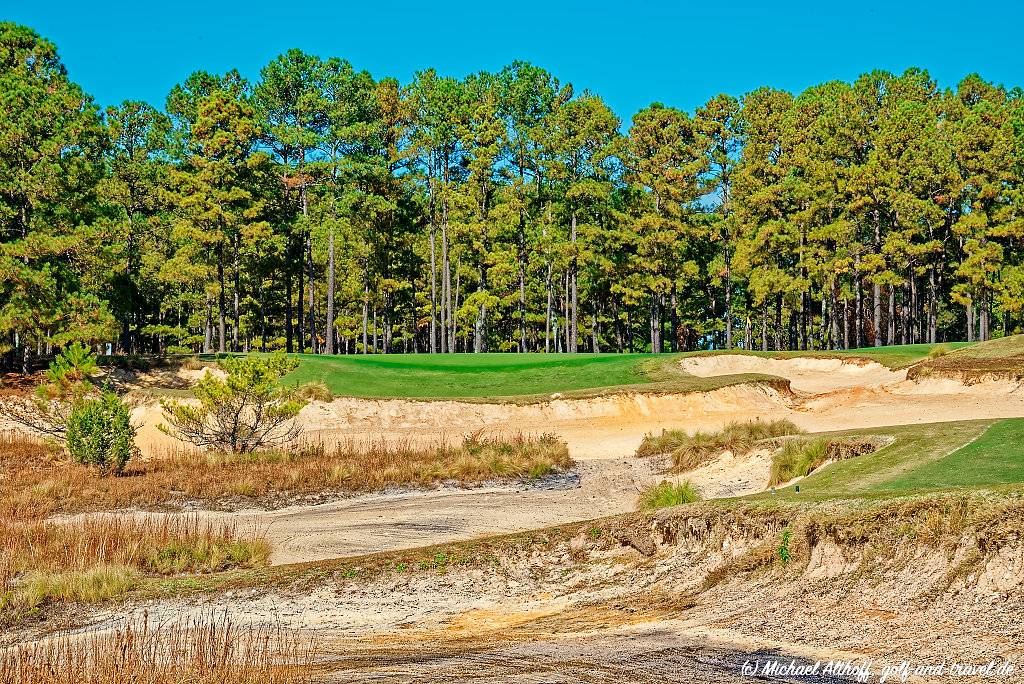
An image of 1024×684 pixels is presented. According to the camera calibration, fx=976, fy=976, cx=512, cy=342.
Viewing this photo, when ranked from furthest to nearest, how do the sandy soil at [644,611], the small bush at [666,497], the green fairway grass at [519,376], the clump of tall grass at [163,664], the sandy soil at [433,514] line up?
the green fairway grass at [519,376] < the small bush at [666,497] < the sandy soil at [433,514] < the sandy soil at [644,611] < the clump of tall grass at [163,664]

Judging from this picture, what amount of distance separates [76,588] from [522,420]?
22.1m

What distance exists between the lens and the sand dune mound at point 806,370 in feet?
131

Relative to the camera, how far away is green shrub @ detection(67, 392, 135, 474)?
27.3 meters

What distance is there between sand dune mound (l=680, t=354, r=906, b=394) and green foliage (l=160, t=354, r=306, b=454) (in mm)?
18436

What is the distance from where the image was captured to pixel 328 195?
231 ft

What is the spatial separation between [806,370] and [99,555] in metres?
33.7

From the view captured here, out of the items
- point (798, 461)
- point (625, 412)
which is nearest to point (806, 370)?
point (625, 412)

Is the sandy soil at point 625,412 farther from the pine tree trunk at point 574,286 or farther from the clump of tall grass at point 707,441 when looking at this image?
the pine tree trunk at point 574,286

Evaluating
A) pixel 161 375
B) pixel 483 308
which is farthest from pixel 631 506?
pixel 483 308

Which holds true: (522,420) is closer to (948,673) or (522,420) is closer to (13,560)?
(13,560)

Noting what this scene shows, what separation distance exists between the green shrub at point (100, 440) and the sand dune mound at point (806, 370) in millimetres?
23712

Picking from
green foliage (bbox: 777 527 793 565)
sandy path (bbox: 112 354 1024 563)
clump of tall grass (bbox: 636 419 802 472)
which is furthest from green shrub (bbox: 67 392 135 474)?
green foliage (bbox: 777 527 793 565)

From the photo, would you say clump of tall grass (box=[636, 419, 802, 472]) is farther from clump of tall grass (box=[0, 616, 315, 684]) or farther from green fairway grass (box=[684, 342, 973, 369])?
clump of tall grass (box=[0, 616, 315, 684])

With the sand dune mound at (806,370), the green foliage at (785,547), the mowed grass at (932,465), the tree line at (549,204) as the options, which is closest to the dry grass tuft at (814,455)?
the mowed grass at (932,465)
